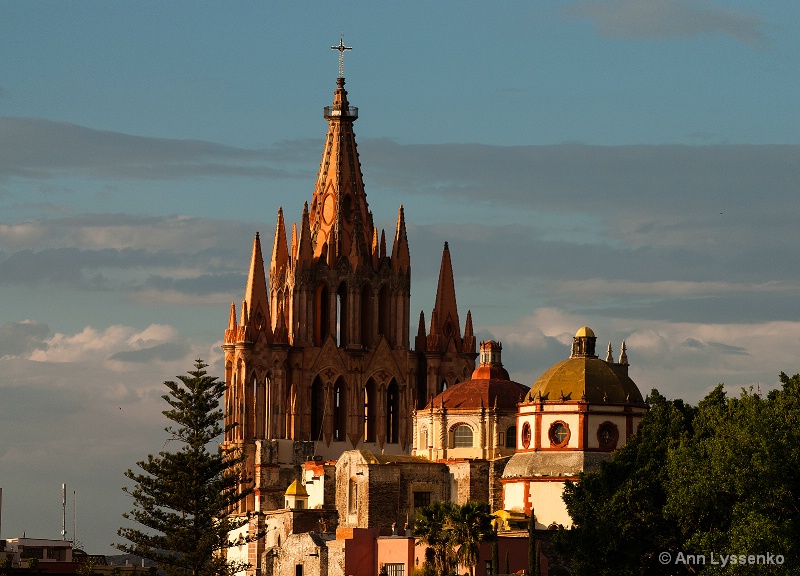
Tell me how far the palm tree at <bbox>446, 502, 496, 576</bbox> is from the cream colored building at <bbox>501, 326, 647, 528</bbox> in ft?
34.3

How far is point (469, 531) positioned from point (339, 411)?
136 feet

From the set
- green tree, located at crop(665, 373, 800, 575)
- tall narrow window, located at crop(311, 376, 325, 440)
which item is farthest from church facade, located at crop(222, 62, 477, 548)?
green tree, located at crop(665, 373, 800, 575)

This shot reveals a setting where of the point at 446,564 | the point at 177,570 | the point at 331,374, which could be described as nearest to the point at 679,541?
the point at 446,564

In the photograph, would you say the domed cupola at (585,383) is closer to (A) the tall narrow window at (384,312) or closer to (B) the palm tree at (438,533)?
(B) the palm tree at (438,533)

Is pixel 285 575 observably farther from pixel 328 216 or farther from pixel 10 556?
pixel 328 216

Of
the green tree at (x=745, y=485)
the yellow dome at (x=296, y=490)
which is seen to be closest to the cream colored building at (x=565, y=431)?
the yellow dome at (x=296, y=490)

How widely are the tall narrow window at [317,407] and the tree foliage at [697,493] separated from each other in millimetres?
41151

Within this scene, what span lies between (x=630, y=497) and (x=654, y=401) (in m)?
5.79

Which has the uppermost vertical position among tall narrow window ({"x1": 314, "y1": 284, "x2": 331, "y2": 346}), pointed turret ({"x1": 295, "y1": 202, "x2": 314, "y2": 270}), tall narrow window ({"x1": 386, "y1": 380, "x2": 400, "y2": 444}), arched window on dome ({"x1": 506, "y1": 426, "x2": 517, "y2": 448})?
pointed turret ({"x1": 295, "y1": 202, "x2": 314, "y2": 270})

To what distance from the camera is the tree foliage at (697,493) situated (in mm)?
88312

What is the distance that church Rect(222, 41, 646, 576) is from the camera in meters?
123

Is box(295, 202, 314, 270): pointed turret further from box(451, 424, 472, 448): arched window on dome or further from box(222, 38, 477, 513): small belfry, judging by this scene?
box(451, 424, 472, 448): arched window on dome

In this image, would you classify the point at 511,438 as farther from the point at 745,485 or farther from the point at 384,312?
the point at 745,485

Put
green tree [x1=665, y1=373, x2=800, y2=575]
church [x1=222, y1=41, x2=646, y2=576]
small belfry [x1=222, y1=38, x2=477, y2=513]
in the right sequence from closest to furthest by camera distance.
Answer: green tree [x1=665, y1=373, x2=800, y2=575] < church [x1=222, y1=41, x2=646, y2=576] < small belfry [x1=222, y1=38, x2=477, y2=513]
